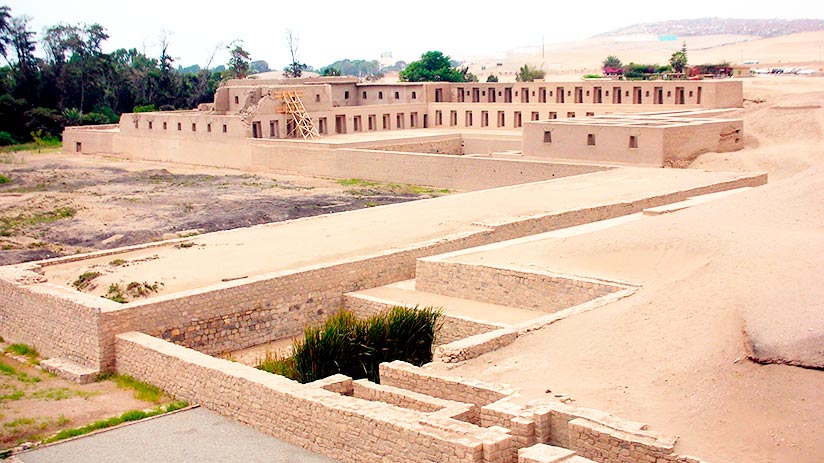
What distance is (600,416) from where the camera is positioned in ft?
27.0

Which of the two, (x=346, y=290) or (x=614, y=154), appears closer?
(x=346, y=290)

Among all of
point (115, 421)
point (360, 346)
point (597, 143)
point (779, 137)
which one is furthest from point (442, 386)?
point (779, 137)

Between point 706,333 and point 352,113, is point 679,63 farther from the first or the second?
point 706,333

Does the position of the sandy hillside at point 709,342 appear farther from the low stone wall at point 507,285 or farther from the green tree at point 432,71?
the green tree at point 432,71

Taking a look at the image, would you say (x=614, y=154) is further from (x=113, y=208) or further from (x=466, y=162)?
(x=113, y=208)

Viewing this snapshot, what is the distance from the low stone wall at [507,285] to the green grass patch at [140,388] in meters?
4.39

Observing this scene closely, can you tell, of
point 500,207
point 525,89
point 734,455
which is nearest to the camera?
point 734,455

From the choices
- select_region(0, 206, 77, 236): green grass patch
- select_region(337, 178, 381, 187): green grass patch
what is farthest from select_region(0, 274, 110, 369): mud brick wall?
select_region(337, 178, 381, 187): green grass patch

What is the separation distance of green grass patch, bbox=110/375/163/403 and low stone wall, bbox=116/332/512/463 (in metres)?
0.08

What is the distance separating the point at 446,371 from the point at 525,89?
3128cm

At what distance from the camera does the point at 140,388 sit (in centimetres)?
1163

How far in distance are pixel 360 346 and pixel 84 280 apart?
186 inches

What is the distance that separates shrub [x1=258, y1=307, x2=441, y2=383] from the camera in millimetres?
11398

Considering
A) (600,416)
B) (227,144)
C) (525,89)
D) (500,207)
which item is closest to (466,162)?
(500,207)
